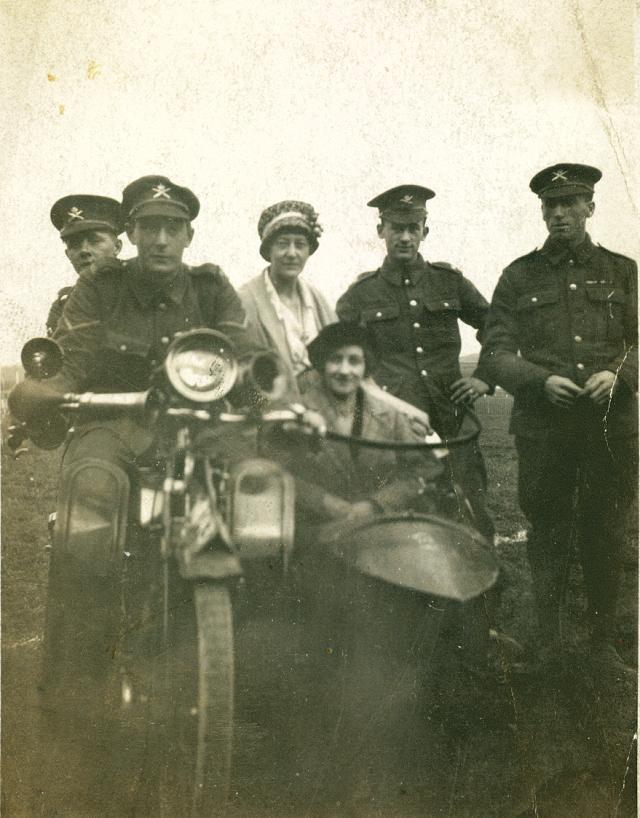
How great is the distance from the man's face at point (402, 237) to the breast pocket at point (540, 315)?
0.50m

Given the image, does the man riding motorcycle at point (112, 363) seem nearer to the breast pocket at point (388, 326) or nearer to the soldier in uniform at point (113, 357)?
the soldier in uniform at point (113, 357)

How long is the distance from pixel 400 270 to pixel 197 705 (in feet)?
6.00

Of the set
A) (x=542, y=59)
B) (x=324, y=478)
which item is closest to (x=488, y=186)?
(x=542, y=59)

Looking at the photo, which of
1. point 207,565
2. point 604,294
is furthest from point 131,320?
point 604,294

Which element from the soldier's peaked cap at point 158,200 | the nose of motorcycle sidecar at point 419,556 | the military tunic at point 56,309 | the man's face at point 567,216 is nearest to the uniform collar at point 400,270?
the man's face at point 567,216

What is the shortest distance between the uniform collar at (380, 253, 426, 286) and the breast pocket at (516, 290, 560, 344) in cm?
45

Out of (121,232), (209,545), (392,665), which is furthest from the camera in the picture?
(121,232)

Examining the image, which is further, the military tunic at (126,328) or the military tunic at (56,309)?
the military tunic at (56,309)

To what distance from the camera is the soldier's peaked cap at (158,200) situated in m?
3.06

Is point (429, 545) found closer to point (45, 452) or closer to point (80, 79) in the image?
point (45, 452)

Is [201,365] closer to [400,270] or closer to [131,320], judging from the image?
[131,320]

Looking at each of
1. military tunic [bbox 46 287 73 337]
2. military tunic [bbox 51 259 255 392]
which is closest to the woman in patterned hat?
military tunic [bbox 51 259 255 392]

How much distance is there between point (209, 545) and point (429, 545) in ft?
2.56

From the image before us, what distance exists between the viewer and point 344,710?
2943 mm
